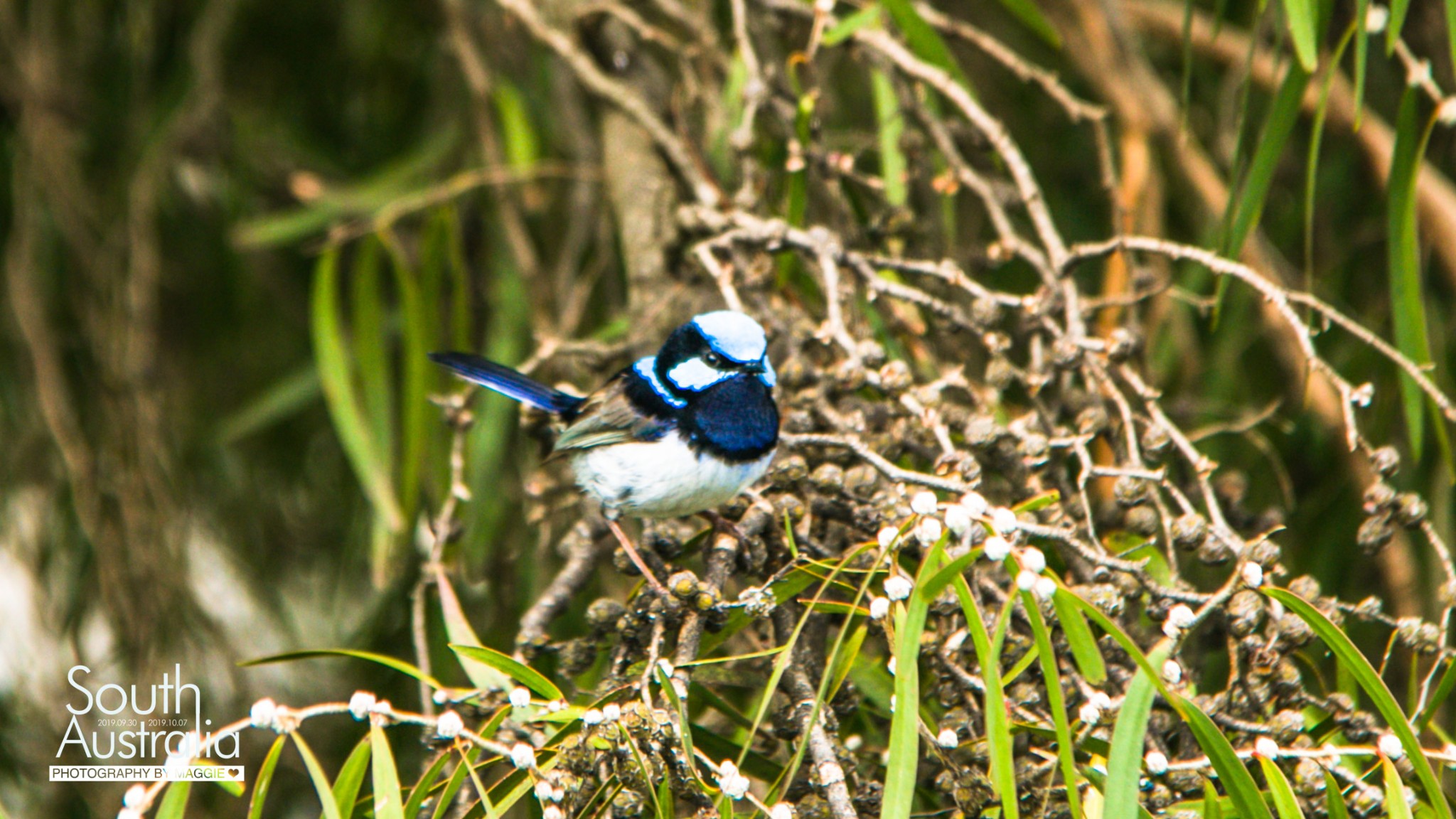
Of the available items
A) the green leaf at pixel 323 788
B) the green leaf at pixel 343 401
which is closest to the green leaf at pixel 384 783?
the green leaf at pixel 323 788

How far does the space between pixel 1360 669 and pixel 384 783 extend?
1.04 meters

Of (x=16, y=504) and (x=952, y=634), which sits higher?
(x=952, y=634)

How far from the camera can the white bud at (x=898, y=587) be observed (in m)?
1.29

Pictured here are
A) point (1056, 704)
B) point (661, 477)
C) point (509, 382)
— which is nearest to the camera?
point (1056, 704)

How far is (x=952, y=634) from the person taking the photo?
143 centimetres

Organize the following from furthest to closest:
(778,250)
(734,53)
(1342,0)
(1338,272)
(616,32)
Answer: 1. (1338,272)
2. (616,32)
3. (734,53)
4. (1342,0)
5. (778,250)

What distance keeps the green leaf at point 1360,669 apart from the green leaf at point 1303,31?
788 mm

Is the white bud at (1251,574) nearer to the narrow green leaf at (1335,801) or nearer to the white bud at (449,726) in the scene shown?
the narrow green leaf at (1335,801)

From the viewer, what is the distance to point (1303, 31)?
167cm

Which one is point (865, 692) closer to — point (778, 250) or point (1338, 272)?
point (778, 250)

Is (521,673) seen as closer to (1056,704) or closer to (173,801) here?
(173,801)

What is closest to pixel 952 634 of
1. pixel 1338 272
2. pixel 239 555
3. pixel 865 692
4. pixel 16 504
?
pixel 865 692

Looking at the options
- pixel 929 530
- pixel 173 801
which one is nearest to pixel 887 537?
pixel 929 530

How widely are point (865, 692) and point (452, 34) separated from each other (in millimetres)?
2147
